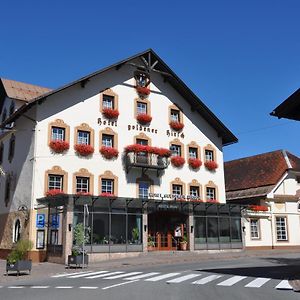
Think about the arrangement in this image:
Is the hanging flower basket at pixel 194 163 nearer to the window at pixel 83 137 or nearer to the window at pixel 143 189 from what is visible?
the window at pixel 143 189

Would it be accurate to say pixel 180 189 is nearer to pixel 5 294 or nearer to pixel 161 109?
pixel 161 109

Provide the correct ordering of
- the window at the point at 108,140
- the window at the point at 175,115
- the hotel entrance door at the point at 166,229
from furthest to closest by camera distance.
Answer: the window at the point at 175,115 < the hotel entrance door at the point at 166,229 < the window at the point at 108,140

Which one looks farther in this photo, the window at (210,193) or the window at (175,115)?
the window at (210,193)

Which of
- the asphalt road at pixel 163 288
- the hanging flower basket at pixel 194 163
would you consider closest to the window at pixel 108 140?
the hanging flower basket at pixel 194 163

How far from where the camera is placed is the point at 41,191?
28.5 metres

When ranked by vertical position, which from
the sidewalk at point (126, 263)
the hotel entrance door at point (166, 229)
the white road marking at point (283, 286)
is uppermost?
the hotel entrance door at point (166, 229)

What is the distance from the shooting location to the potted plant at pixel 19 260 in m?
18.8


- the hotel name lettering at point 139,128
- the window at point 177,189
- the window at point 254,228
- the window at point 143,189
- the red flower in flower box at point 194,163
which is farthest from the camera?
the window at point 254,228

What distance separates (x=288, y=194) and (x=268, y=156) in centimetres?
529

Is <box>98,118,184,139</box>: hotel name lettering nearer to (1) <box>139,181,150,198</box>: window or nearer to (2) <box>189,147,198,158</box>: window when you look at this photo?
(2) <box>189,147,198,158</box>: window

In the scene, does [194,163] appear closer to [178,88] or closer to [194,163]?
[194,163]

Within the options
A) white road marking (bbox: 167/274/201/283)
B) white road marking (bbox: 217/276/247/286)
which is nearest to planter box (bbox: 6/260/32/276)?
white road marking (bbox: 167/274/201/283)

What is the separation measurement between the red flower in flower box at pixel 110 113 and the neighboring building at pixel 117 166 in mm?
67

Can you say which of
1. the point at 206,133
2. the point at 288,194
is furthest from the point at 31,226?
the point at 288,194
